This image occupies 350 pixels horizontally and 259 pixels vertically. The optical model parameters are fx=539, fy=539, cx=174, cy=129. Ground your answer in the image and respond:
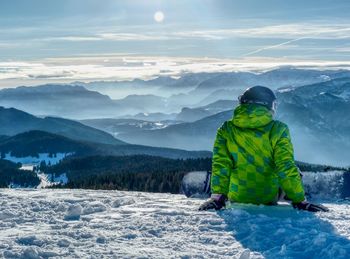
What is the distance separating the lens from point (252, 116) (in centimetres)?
1301

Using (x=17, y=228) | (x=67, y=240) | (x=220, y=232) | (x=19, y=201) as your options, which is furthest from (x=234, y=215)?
(x=19, y=201)

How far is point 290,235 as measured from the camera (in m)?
10.2

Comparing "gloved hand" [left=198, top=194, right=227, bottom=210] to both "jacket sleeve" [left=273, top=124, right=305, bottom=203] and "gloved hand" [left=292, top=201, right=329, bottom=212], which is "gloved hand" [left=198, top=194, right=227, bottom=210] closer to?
"jacket sleeve" [left=273, top=124, right=305, bottom=203]

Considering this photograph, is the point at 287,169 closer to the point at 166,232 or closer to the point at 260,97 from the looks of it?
the point at 260,97

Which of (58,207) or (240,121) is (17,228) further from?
(240,121)

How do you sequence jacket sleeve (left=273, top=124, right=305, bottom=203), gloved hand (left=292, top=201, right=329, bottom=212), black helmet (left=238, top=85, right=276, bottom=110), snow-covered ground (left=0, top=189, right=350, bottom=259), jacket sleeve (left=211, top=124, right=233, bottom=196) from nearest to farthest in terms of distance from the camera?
snow-covered ground (left=0, top=189, right=350, bottom=259), jacket sleeve (left=273, top=124, right=305, bottom=203), gloved hand (left=292, top=201, right=329, bottom=212), black helmet (left=238, top=85, right=276, bottom=110), jacket sleeve (left=211, top=124, right=233, bottom=196)

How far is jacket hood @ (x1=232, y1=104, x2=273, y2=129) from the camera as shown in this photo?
13.0 m

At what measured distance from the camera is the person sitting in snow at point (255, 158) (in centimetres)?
1280

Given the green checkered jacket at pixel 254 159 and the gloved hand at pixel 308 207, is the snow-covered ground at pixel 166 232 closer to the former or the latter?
the gloved hand at pixel 308 207

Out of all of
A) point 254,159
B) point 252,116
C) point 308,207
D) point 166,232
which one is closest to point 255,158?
point 254,159

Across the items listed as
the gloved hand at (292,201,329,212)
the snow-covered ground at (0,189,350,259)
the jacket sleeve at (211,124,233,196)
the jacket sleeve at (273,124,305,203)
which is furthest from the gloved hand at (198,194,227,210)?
the gloved hand at (292,201,329,212)

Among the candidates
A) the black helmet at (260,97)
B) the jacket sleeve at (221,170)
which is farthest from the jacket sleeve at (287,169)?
the jacket sleeve at (221,170)

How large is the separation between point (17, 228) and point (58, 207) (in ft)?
8.17

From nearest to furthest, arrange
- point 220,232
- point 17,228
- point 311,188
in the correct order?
point 220,232
point 17,228
point 311,188
